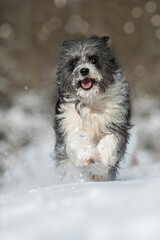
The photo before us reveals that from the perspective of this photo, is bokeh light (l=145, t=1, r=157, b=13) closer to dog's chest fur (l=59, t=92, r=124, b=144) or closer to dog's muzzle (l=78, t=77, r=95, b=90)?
dog's chest fur (l=59, t=92, r=124, b=144)

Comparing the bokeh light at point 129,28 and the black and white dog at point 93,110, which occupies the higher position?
the bokeh light at point 129,28

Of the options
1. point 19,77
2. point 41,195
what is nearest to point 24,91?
point 19,77

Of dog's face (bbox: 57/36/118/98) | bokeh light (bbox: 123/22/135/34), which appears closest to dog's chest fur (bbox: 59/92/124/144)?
dog's face (bbox: 57/36/118/98)

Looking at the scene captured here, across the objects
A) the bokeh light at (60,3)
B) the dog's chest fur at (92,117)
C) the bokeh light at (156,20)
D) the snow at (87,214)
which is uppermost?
the bokeh light at (60,3)

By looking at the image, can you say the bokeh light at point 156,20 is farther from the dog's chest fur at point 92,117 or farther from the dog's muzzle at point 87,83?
the dog's muzzle at point 87,83

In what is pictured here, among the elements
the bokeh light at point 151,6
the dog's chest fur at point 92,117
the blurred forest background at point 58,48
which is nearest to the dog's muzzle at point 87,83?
the dog's chest fur at point 92,117

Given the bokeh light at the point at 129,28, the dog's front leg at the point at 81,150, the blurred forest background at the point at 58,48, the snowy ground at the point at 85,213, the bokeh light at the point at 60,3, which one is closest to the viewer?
A: the snowy ground at the point at 85,213

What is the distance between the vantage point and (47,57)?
11102 millimetres

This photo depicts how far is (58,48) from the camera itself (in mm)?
11172

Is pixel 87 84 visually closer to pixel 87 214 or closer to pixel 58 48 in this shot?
pixel 87 214

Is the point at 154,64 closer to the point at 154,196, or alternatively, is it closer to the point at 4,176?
the point at 4,176

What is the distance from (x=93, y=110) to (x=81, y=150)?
48 centimetres

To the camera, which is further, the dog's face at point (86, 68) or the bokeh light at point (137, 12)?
the bokeh light at point (137, 12)

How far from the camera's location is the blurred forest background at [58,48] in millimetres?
10180
